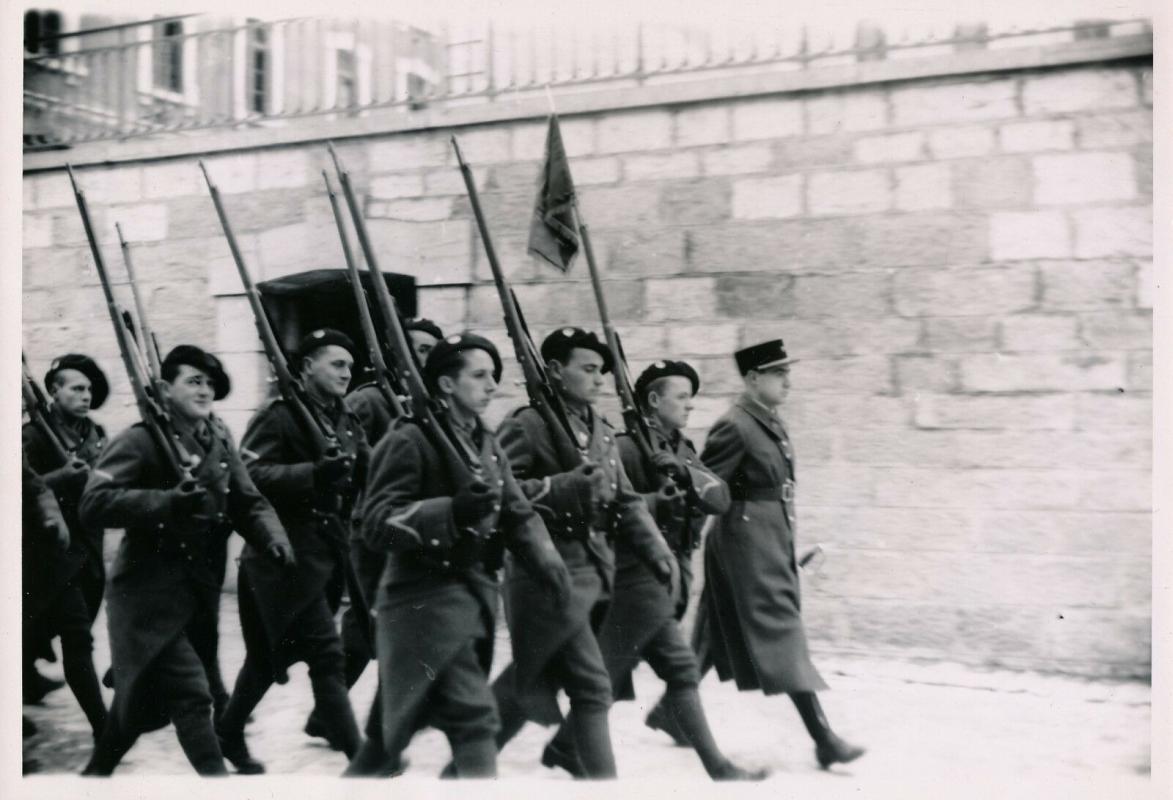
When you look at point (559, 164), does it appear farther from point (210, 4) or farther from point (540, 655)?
point (540, 655)

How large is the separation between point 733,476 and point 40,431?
2.94m

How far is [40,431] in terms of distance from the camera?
5445mm

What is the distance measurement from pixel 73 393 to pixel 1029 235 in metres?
4.00

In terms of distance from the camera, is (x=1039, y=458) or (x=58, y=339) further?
(x=58, y=339)

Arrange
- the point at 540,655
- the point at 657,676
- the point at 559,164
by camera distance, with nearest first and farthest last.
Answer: the point at 540,655, the point at 657,676, the point at 559,164

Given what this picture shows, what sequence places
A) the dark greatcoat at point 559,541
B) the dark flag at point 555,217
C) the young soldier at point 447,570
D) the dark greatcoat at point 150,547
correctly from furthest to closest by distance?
1. the dark flag at point 555,217
2. the dark greatcoat at point 150,547
3. the dark greatcoat at point 559,541
4. the young soldier at point 447,570

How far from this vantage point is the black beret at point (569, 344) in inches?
197

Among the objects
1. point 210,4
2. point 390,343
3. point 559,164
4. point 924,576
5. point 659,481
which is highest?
point 210,4

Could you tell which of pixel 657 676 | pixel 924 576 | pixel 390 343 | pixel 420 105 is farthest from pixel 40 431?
pixel 924 576

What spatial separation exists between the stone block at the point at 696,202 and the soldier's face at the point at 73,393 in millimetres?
2571

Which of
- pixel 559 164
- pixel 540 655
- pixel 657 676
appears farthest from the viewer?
pixel 559 164

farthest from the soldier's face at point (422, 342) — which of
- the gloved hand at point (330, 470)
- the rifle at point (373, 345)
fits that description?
the gloved hand at point (330, 470)

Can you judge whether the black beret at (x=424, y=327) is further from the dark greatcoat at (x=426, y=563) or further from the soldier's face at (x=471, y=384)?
the dark greatcoat at (x=426, y=563)

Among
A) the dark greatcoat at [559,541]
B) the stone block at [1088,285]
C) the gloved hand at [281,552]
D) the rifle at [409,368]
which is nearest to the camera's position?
the rifle at [409,368]
